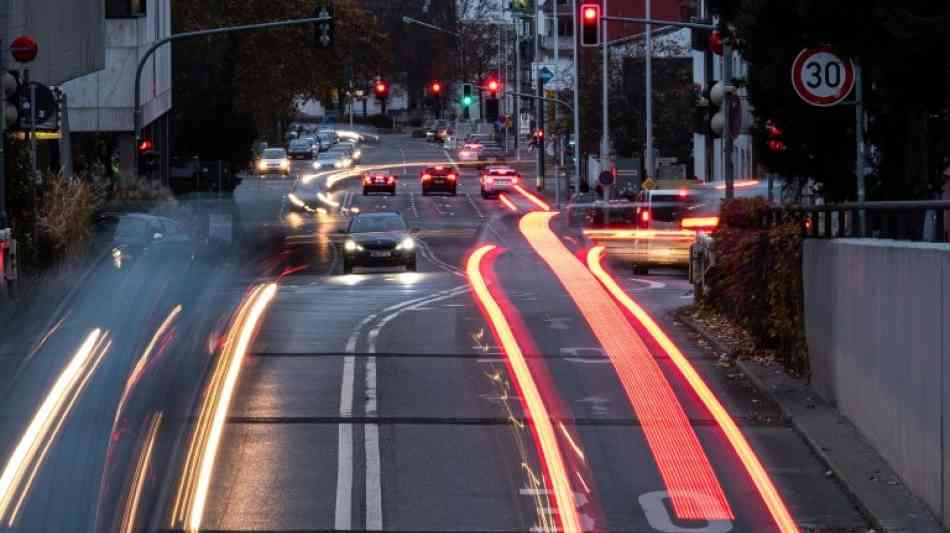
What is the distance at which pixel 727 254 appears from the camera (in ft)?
70.3

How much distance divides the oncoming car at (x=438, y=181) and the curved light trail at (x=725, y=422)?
5705 centimetres

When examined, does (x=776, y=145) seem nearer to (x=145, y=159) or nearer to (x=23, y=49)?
(x=23, y=49)

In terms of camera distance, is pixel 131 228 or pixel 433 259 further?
pixel 433 259

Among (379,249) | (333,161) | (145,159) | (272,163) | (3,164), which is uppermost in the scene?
(333,161)

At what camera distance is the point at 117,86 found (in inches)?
2143

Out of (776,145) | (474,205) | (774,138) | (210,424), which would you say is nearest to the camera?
(210,424)

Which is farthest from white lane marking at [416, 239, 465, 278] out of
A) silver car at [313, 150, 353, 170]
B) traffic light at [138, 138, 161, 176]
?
silver car at [313, 150, 353, 170]

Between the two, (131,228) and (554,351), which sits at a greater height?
(131,228)

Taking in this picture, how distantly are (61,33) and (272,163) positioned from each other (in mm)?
48378

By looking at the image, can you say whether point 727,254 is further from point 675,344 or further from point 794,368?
point 794,368

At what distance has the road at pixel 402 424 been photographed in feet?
39.3

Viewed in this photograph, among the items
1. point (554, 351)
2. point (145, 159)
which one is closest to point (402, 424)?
point (554, 351)

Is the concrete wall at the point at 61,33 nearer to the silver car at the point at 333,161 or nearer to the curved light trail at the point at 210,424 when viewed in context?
the curved light trail at the point at 210,424

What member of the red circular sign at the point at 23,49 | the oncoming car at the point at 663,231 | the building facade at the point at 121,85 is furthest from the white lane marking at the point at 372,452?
the building facade at the point at 121,85
